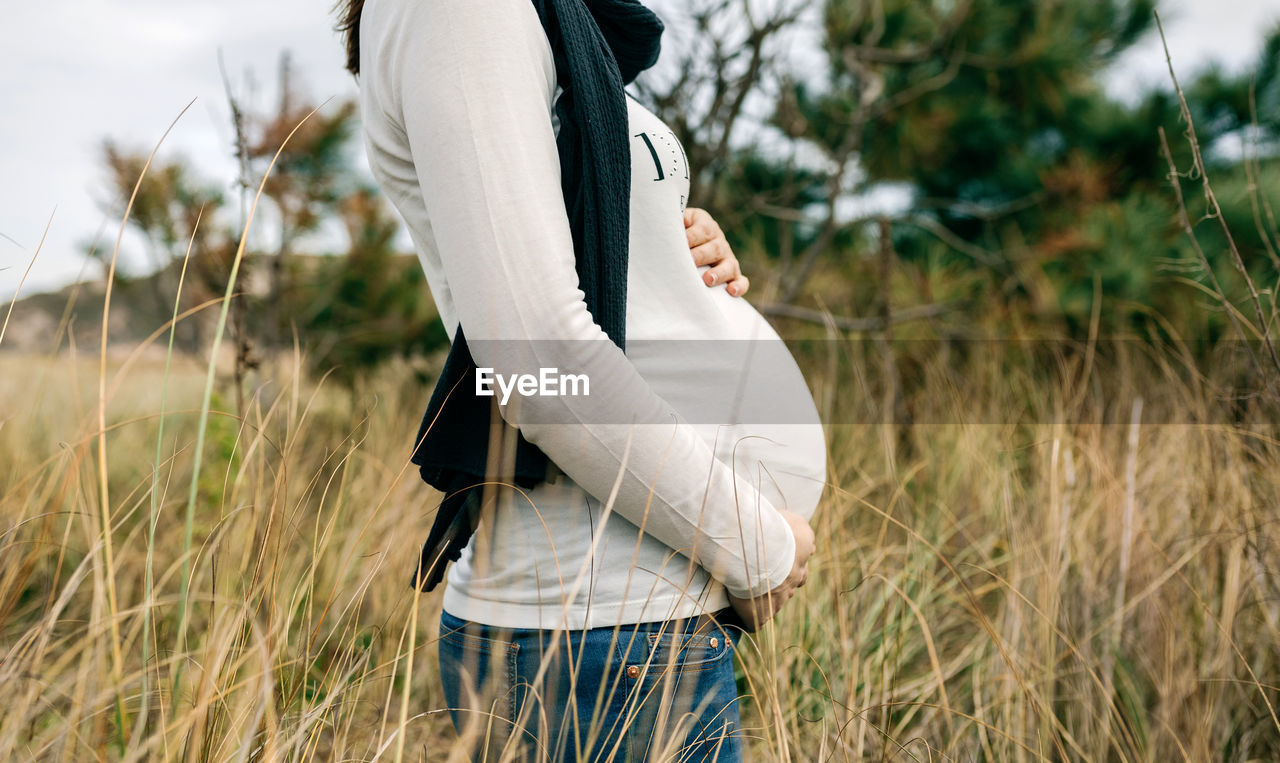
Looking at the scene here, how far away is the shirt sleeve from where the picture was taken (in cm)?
62

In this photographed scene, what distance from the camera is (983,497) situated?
220 centimetres

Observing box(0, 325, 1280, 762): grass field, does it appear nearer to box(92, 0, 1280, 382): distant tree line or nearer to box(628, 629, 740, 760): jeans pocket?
box(628, 629, 740, 760): jeans pocket

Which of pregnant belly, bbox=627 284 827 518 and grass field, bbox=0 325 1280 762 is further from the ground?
pregnant belly, bbox=627 284 827 518

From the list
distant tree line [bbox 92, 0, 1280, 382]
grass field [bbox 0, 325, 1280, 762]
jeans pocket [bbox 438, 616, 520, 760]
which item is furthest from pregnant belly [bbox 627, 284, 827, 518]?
distant tree line [bbox 92, 0, 1280, 382]

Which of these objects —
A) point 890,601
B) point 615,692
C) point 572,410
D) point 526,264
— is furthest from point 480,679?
point 890,601

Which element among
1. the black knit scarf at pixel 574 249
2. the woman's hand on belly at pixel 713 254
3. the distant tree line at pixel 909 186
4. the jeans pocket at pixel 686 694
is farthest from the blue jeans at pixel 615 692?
the distant tree line at pixel 909 186

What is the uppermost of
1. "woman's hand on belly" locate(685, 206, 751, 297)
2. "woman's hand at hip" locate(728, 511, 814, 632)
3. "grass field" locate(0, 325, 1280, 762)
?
"woman's hand on belly" locate(685, 206, 751, 297)

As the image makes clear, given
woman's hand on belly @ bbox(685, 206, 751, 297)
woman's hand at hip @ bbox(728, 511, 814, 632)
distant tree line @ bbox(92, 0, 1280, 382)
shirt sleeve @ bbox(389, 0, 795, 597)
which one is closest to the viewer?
shirt sleeve @ bbox(389, 0, 795, 597)

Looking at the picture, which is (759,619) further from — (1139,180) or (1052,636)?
(1139,180)

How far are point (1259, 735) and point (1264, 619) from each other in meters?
0.24

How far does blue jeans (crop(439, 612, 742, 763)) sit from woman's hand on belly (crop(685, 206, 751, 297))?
1.21 feet

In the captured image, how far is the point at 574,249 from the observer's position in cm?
73

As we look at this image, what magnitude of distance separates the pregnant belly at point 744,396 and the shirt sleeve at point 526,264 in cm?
6

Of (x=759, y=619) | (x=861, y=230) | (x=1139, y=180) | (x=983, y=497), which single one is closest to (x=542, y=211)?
(x=759, y=619)
